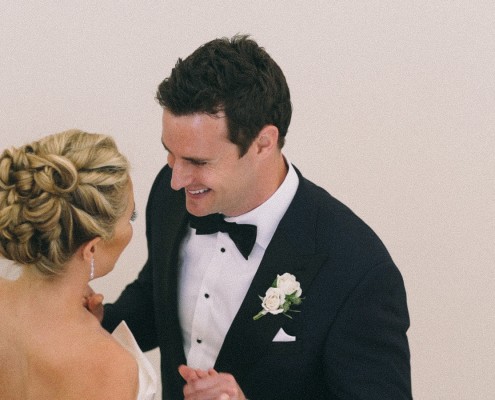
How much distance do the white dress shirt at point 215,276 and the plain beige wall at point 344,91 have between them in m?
0.91

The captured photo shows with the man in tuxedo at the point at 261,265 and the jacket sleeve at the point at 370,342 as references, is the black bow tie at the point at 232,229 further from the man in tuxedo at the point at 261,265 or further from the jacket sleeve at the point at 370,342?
the jacket sleeve at the point at 370,342

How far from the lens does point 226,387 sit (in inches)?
82.0

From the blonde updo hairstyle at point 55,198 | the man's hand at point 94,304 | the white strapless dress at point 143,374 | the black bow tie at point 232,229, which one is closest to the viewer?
the blonde updo hairstyle at point 55,198

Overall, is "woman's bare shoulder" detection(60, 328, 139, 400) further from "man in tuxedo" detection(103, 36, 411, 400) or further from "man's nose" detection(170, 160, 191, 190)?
"man's nose" detection(170, 160, 191, 190)

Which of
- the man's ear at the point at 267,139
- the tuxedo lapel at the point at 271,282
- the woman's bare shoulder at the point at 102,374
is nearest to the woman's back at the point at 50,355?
the woman's bare shoulder at the point at 102,374

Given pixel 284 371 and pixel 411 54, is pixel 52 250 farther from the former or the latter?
pixel 411 54

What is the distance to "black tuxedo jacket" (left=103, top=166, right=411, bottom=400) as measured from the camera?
2.26 metres

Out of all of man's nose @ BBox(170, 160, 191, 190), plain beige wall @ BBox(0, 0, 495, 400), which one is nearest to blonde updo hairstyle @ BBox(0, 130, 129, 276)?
man's nose @ BBox(170, 160, 191, 190)

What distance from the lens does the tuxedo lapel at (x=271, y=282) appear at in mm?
2355

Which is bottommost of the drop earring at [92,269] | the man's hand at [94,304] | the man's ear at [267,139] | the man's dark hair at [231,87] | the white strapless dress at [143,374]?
the white strapless dress at [143,374]

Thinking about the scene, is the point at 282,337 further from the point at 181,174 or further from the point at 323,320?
the point at 181,174

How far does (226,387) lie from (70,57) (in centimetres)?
161

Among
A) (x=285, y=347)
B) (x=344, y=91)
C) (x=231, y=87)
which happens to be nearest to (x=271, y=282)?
(x=285, y=347)

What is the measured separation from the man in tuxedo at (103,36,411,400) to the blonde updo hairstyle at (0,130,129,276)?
0.38 m
